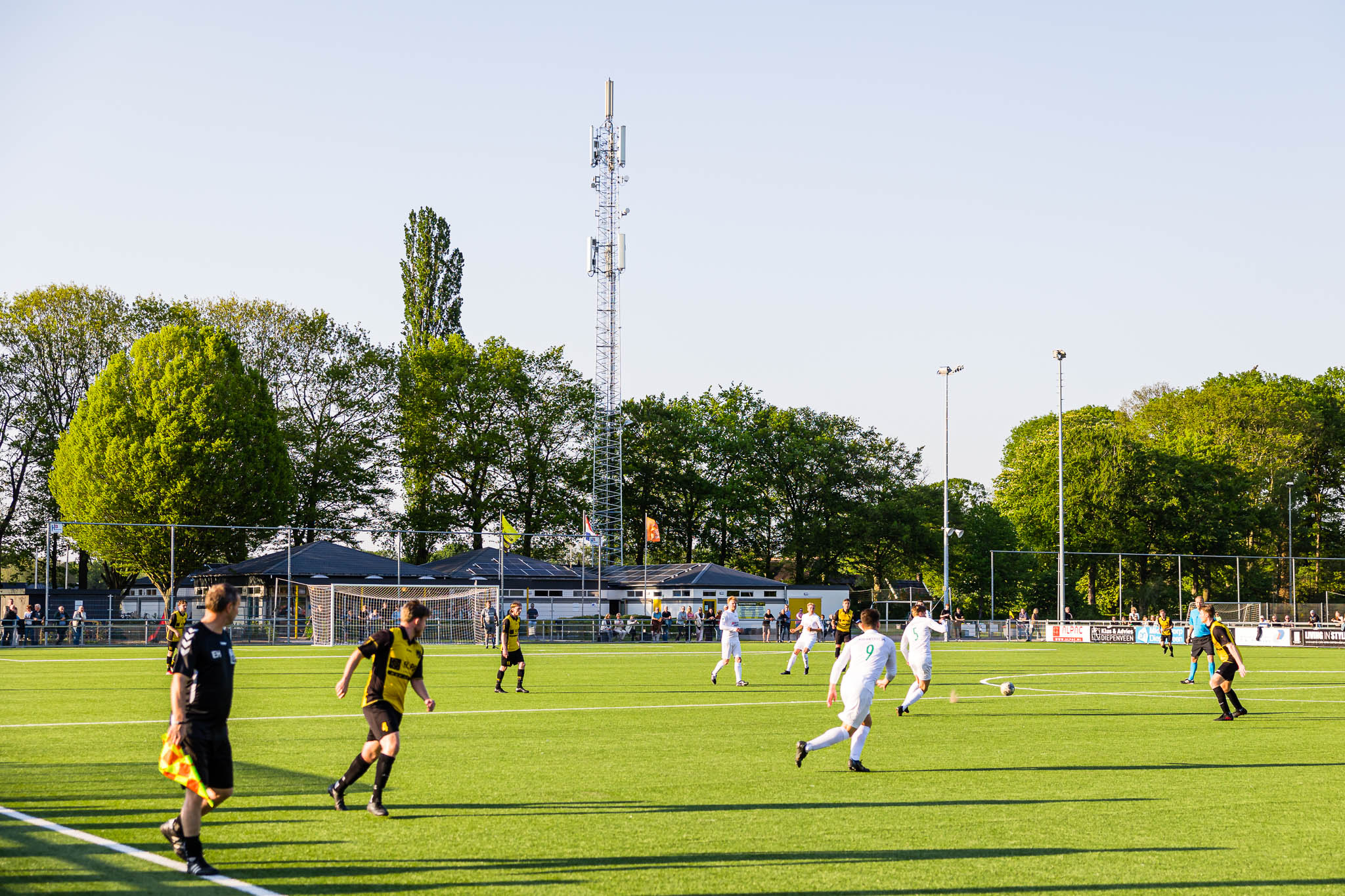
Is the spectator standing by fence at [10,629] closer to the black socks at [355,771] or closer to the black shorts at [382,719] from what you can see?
the black socks at [355,771]

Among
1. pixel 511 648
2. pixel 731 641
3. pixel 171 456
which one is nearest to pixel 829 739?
pixel 511 648

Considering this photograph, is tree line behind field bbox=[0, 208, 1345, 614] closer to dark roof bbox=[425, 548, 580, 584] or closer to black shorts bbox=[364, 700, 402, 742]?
dark roof bbox=[425, 548, 580, 584]

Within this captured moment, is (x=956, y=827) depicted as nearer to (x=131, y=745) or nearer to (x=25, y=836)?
(x=25, y=836)

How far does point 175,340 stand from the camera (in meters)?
62.5

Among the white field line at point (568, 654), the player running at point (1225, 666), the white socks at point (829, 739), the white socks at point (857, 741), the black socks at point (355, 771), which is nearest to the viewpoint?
the black socks at point (355, 771)

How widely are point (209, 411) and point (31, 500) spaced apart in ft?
52.9

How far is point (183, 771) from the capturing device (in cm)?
827

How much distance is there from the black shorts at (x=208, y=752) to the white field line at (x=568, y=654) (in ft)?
98.6

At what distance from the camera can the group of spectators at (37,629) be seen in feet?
155

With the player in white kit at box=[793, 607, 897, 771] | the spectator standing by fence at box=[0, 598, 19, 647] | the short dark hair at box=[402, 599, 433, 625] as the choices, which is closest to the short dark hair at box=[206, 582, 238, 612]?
the short dark hair at box=[402, 599, 433, 625]

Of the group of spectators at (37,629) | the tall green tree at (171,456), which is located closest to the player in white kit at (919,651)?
the group of spectators at (37,629)

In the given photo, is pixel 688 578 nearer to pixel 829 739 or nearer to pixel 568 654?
pixel 568 654

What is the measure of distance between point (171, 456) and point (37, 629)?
514 inches

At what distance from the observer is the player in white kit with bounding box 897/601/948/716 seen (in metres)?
19.5
